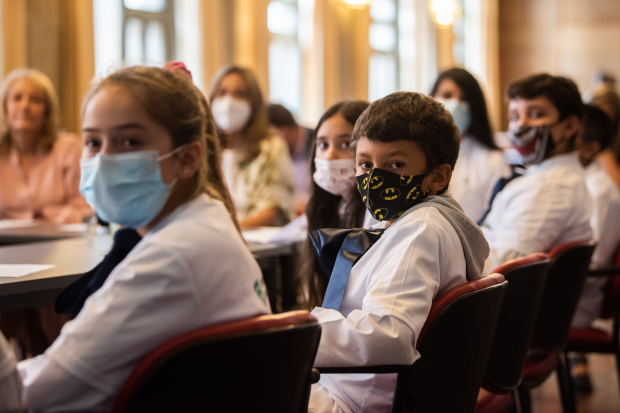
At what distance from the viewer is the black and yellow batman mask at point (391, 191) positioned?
57.1 inches

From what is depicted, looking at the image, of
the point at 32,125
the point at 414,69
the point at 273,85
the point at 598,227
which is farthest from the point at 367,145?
the point at 414,69

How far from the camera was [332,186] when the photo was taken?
2.04 meters

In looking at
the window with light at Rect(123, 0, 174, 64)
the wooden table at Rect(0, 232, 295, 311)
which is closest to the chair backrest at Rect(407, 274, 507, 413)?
the wooden table at Rect(0, 232, 295, 311)

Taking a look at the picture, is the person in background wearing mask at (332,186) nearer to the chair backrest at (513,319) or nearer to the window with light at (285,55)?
the chair backrest at (513,319)

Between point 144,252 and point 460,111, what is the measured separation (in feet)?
8.08

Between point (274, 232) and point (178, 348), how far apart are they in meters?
1.88

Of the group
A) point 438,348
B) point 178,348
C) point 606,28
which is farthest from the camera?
point 606,28

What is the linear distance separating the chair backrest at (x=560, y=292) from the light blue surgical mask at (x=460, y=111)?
118 centimetres

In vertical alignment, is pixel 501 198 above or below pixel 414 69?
below

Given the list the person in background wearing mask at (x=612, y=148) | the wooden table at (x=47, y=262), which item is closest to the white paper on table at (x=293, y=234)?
the wooden table at (x=47, y=262)

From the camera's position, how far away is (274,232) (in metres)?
2.71

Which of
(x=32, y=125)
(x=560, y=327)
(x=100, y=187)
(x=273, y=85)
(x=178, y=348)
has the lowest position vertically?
(x=560, y=327)

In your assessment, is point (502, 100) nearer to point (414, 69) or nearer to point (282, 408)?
point (414, 69)

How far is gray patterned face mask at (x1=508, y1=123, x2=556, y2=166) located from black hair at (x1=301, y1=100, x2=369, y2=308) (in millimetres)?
875
